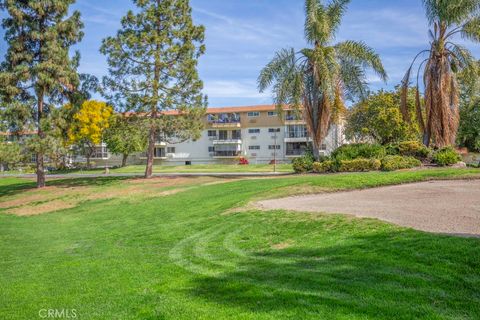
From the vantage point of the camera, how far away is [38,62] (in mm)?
31094

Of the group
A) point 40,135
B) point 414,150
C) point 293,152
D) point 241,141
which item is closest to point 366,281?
point 414,150

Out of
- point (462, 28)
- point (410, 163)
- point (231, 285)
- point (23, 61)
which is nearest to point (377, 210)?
point (231, 285)

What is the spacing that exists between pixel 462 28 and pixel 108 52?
74.4ft

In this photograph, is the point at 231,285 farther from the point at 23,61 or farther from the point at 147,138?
the point at 23,61

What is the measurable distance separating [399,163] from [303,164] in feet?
19.2

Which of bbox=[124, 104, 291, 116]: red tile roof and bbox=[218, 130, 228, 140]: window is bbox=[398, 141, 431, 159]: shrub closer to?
bbox=[124, 104, 291, 116]: red tile roof

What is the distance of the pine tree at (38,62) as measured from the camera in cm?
2955

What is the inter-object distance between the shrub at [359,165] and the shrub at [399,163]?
42cm

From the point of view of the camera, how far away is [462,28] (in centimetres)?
2367

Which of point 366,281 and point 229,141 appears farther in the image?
point 229,141

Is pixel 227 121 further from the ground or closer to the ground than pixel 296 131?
further from the ground

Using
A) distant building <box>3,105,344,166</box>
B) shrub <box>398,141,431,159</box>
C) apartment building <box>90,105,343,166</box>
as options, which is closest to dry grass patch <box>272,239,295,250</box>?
shrub <box>398,141,431,159</box>

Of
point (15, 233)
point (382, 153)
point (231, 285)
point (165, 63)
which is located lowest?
point (15, 233)

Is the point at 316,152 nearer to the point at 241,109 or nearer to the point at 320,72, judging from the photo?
the point at 320,72
